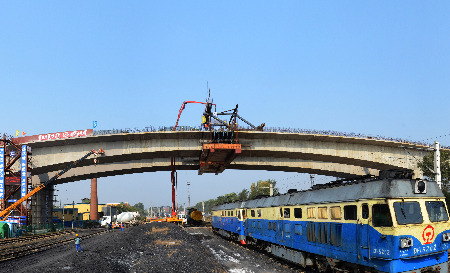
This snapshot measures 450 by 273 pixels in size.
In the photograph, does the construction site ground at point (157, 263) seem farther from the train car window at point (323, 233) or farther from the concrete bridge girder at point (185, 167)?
the concrete bridge girder at point (185, 167)

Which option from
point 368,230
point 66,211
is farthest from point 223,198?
point 368,230

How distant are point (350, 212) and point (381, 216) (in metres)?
1.68

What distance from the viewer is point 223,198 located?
169m

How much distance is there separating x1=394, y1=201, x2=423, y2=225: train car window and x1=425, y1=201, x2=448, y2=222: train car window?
1.61 ft

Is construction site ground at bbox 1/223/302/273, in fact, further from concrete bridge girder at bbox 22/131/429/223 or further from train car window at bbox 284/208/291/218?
concrete bridge girder at bbox 22/131/429/223

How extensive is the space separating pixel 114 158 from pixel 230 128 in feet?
59.6

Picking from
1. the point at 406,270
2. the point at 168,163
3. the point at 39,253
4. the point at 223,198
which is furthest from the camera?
the point at 223,198

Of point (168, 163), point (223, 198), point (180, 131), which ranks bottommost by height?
point (223, 198)

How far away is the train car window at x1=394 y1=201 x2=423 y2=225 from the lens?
38.3 feet

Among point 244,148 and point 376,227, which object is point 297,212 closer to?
point 376,227

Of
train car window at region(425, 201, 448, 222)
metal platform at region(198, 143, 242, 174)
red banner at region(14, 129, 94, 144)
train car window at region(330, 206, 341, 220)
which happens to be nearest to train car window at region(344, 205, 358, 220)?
train car window at region(330, 206, 341, 220)

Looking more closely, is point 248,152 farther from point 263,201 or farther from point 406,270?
point 406,270

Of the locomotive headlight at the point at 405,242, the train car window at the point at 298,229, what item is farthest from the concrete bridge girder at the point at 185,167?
the locomotive headlight at the point at 405,242

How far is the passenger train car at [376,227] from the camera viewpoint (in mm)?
11602
